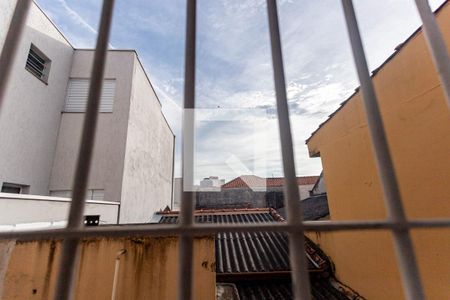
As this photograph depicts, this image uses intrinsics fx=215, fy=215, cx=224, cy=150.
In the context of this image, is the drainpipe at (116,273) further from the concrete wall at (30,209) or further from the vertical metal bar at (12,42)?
the vertical metal bar at (12,42)

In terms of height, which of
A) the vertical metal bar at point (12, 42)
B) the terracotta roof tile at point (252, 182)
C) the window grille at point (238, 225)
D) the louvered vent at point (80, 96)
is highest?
the louvered vent at point (80, 96)

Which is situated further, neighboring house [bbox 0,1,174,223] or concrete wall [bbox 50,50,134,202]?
concrete wall [bbox 50,50,134,202]

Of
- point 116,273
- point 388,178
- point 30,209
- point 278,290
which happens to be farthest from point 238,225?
point 30,209

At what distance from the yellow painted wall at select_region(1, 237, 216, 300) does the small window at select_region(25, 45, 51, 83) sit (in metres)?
5.84

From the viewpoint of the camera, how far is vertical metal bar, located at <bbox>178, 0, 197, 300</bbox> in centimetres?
46

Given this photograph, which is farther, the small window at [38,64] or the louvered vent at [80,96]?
the louvered vent at [80,96]

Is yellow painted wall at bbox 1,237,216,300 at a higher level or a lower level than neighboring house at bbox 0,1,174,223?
lower

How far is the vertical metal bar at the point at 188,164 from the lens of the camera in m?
0.46

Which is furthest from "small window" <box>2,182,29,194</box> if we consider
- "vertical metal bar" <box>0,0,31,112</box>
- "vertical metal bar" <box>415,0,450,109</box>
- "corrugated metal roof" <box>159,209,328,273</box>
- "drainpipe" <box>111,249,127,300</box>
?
"vertical metal bar" <box>415,0,450,109</box>

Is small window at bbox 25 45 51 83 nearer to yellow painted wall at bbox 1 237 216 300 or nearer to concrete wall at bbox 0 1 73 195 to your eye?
concrete wall at bbox 0 1 73 195

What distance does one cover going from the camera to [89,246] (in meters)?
2.43

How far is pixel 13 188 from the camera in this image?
5.36 metres

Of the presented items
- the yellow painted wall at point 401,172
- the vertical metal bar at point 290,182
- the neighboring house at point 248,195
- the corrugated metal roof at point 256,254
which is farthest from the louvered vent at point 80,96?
the neighboring house at point 248,195

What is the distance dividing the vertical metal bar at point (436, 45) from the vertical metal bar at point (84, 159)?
89 centimetres
